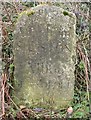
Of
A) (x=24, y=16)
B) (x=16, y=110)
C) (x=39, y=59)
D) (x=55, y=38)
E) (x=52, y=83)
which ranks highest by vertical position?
(x=24, y=16)

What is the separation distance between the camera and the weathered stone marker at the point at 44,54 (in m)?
2.82

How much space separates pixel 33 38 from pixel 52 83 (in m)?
0.44

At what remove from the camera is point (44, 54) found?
9.32ft

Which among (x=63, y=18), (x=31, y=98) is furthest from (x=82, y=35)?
(x=31, y=98)

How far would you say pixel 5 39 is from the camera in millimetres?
3289

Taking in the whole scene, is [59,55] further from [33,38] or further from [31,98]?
[31,98]

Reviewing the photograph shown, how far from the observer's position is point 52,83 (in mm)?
2885

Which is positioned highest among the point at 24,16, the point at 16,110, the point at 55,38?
the point at 24,16

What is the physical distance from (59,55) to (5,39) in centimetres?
72

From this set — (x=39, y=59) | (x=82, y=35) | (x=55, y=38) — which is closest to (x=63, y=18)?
(x=55, y=38)

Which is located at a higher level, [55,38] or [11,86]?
[55,38]

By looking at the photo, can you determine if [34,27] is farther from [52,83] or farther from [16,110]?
[16,110]

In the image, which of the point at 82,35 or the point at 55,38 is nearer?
the point at 55,38

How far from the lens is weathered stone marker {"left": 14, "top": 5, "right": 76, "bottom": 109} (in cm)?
282
